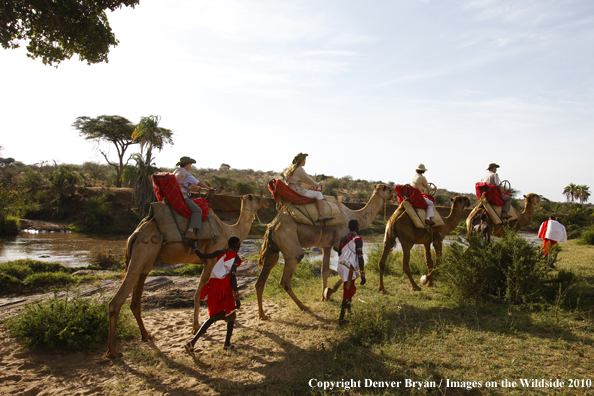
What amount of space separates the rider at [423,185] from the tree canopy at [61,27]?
781cm

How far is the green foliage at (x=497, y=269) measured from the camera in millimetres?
6551

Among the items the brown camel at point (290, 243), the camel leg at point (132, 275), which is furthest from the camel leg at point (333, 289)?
the camel leg at point (132, 275)

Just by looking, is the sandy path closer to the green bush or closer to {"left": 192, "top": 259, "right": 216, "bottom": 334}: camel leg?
{"left": 192, "top": 259, "right": 216, "bottom": 334}: camel leg

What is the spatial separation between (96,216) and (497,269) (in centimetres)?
3262

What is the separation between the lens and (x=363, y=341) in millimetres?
5434

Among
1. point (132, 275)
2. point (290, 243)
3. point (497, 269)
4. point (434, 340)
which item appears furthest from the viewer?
point (290, 243)

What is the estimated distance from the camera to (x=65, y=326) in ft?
19.8

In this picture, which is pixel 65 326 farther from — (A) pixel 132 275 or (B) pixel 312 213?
(B) pixel 312 213

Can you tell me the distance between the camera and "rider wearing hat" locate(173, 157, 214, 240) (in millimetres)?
6422

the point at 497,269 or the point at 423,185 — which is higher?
the point at 423,185

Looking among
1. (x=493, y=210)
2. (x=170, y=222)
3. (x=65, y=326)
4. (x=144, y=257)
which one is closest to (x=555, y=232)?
(x=493, y=210)

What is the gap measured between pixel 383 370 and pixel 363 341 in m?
0.86

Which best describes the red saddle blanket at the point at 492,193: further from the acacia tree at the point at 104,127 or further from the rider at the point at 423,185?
the acacia tree at the point at 104,127

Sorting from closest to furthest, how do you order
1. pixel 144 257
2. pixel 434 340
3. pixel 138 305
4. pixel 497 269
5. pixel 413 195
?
pixel 434 340 < pixel 144 257 < pixel 138 305 < pixel 497 269 < pixel 413 195
